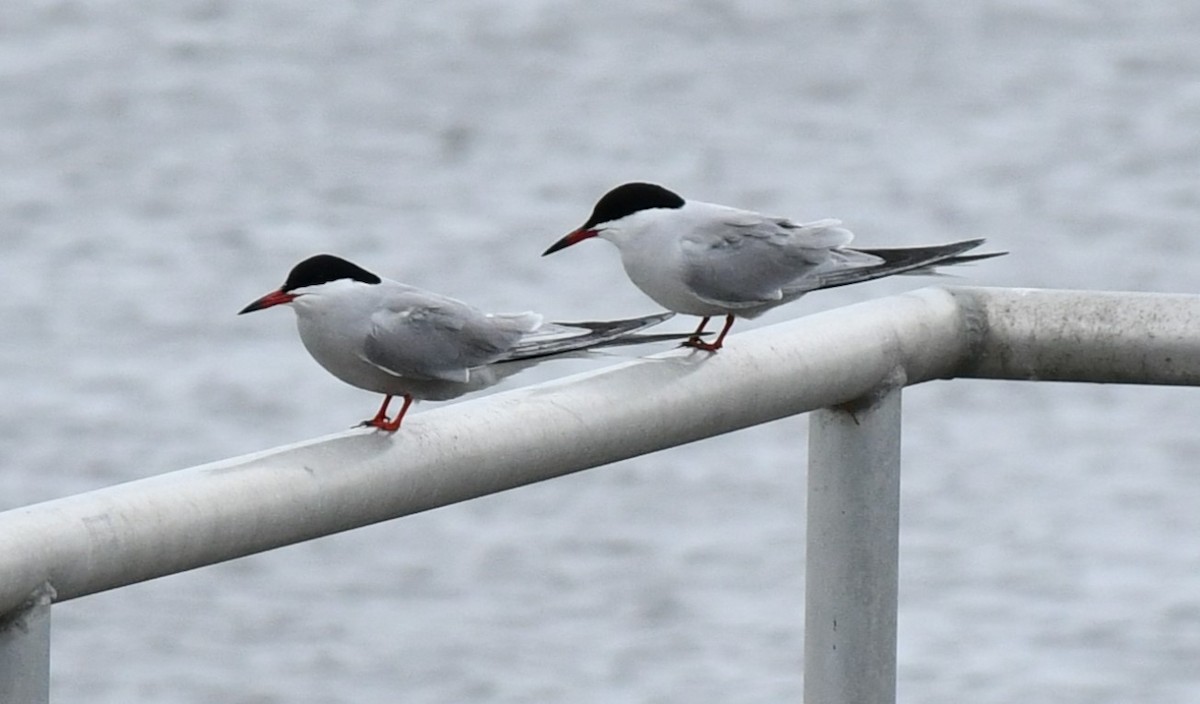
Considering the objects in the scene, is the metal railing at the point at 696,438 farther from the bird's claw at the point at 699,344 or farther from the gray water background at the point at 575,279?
the gray water background at the point at 575,279

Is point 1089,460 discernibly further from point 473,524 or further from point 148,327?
point 148,327

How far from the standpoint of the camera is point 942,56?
19.0m

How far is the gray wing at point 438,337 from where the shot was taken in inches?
109

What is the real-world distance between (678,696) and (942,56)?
33.4 feet

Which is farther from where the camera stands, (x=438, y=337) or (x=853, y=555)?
(x=438, y=337)

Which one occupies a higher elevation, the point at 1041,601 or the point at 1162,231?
the point at 1162,231

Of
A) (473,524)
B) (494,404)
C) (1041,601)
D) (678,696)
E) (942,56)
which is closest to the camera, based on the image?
(494,404)

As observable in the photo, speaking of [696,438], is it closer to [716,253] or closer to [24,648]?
[716,253]

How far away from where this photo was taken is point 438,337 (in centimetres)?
280

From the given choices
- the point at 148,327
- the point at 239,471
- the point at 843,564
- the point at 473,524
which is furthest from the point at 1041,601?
the point at 239,471

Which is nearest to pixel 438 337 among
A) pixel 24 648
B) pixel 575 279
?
pixel 24 648

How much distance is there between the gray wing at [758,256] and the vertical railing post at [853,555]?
1.85 feet

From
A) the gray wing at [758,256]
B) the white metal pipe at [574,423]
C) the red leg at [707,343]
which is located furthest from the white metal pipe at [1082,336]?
the gray wing at [758,256]

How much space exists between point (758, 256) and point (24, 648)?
1612 millimetres
